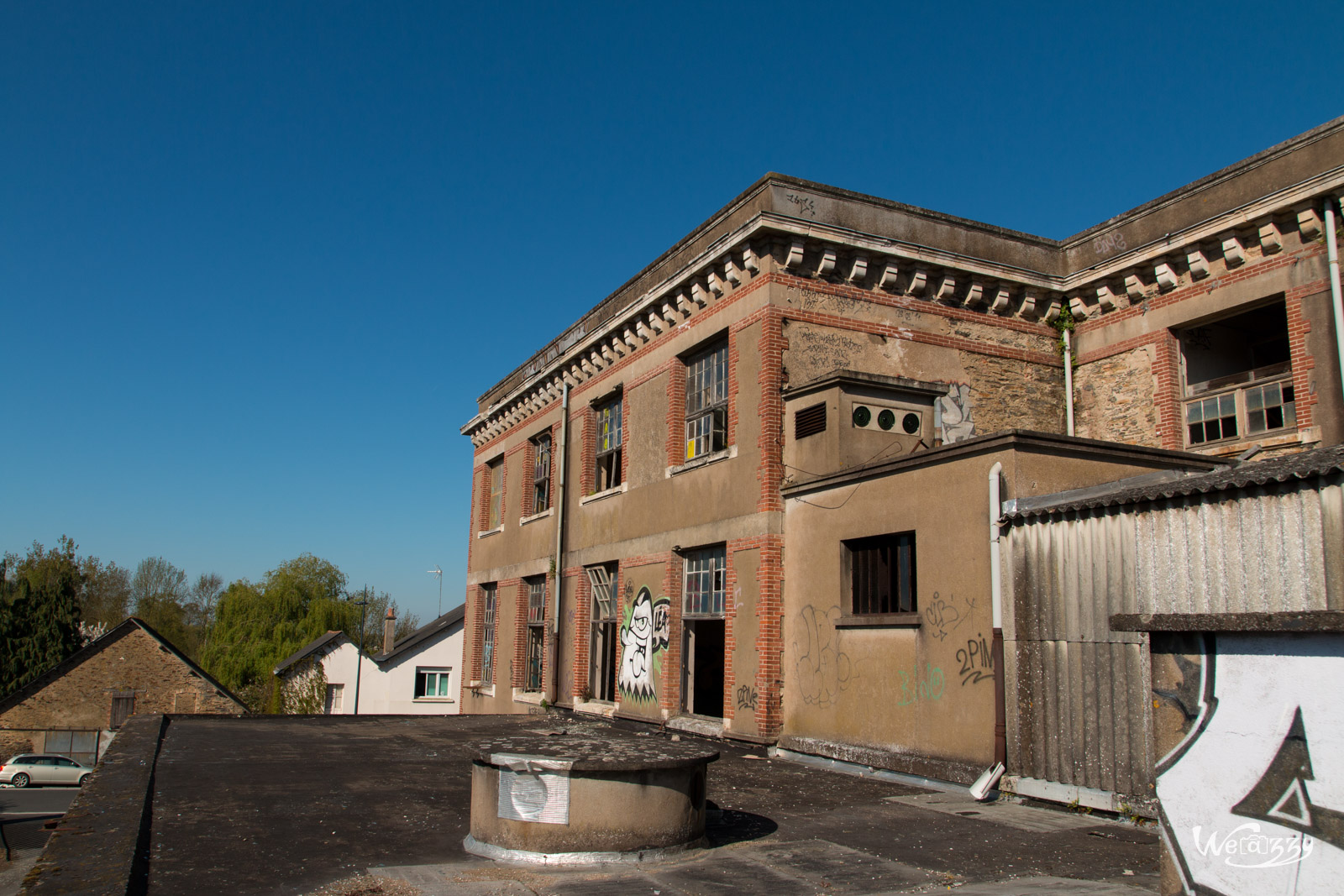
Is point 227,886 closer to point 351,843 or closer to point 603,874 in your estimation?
point 351,843

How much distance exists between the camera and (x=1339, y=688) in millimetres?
3939

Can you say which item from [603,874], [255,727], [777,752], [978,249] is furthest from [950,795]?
[255,727]

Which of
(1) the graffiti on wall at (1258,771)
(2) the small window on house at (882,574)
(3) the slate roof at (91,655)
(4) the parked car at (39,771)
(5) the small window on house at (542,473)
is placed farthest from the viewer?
(3) the slate roof at (91,655)

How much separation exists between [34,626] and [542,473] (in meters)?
35.8

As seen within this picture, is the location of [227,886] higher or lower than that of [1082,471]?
lower

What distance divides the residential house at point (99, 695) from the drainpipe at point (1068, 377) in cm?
3213

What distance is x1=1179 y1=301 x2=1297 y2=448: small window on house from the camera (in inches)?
523

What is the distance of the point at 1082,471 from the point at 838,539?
326cm

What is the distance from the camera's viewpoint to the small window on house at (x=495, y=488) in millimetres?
26314

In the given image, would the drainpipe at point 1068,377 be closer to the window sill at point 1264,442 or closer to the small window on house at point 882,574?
the window sill at point 1264,442

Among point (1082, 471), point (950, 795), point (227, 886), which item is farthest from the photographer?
point (1082, 471)

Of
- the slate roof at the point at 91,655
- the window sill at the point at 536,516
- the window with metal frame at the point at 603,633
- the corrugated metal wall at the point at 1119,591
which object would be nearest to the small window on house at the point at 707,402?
the window with metal frame at the point at 603,633

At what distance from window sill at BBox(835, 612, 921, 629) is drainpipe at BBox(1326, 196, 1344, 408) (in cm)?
649

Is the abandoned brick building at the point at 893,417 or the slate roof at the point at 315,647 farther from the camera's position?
the slate roof at the point at 315,647
